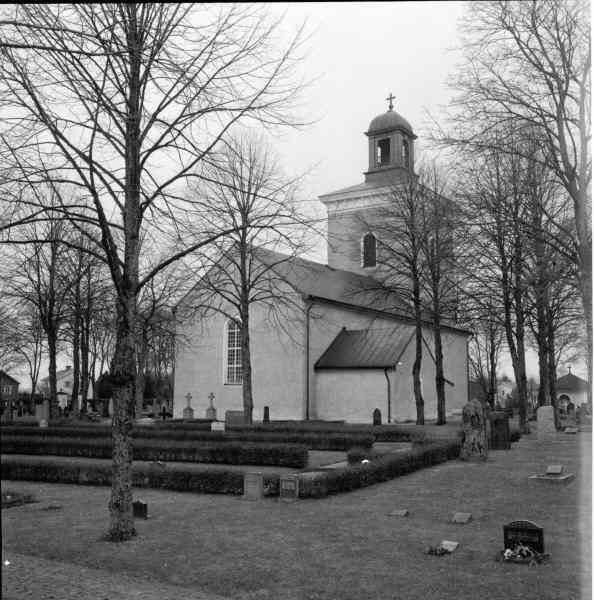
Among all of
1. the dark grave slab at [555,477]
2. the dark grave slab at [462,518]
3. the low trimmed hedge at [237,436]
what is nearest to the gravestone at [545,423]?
the low trimmed hedge at [237,436]

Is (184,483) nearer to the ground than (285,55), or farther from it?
nearer to the ground

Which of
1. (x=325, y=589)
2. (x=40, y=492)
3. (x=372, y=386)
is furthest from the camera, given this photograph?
(x=372, y=386)

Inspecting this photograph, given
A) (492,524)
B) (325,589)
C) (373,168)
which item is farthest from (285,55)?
(373,168)

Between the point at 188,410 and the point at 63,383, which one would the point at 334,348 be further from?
the point at 63,383

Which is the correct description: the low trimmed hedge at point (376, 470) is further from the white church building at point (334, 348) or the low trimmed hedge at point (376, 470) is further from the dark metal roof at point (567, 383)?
the dark metal roof at point (567, 383)

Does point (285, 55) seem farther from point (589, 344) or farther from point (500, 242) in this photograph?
point (500, 242)

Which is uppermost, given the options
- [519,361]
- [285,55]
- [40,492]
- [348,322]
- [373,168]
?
[373,168]

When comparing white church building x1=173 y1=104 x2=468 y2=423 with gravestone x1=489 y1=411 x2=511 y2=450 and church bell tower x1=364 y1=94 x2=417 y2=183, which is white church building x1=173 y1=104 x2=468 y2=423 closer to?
church bell tower x1=364 y1=94 x2=417 y2=183

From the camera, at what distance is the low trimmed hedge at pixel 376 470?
39.1 ft

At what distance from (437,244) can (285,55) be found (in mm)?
16655

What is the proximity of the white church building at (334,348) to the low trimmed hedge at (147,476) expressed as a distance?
14.2 metres

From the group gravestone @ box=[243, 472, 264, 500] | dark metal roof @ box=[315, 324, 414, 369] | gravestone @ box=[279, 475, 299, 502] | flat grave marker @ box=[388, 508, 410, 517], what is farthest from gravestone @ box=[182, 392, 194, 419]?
flat grave marker @ box=[388, 508, 410, 517]

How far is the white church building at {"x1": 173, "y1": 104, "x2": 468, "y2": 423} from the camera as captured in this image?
2934cm

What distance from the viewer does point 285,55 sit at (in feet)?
28.5
